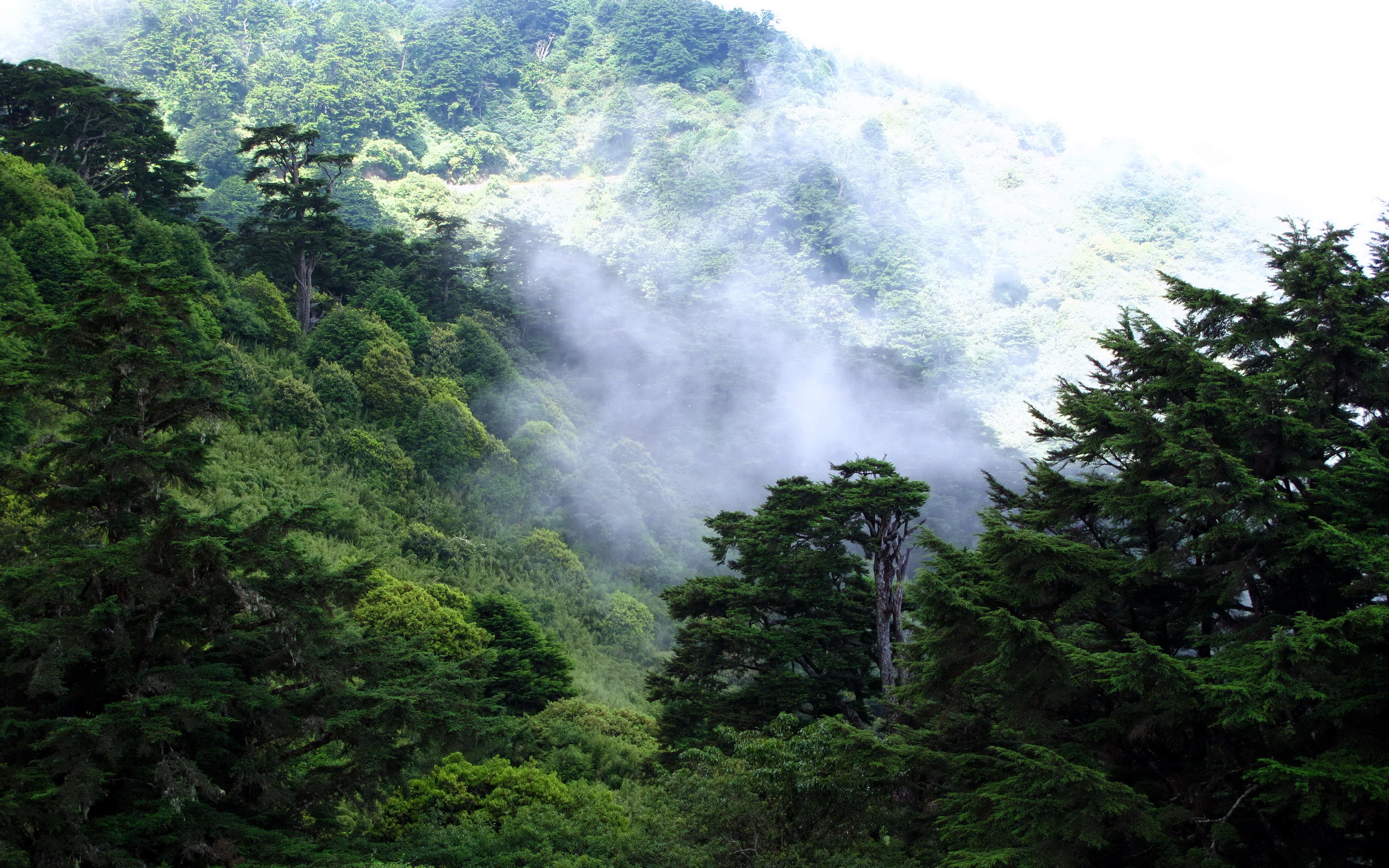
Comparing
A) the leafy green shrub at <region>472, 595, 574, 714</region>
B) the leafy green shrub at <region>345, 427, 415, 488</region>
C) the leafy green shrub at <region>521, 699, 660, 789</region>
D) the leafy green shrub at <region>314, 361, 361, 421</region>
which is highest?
the leafy green shrub at <region>314, 361, 361, 421</region>

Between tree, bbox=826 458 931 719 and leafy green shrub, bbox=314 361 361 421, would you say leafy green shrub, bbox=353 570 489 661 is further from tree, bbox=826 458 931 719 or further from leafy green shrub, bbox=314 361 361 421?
leafy green shrub, bbox=314 361 361 421

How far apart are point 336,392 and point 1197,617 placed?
79.0ft

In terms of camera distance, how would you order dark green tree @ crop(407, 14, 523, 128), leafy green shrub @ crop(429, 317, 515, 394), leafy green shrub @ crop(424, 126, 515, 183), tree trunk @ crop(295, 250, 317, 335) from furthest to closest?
dark green tree @ crop(407, 14, 523, 128) → leafy green shrub @ crop(424, 126, 515, 183) → leafy green shrub @ crop(429, 317, 515, 394) → tree trunk @ crop(295, 250, 317, 335)

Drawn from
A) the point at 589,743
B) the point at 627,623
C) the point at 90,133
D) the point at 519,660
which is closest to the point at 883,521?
the point at 589,743

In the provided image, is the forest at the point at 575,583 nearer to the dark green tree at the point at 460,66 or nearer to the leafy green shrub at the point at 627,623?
the leafy green shrub at the point at 627,623

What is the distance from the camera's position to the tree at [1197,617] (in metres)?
9.09

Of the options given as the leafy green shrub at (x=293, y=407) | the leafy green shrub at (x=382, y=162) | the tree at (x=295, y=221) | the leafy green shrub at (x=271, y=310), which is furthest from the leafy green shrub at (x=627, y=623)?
the leafy green shrub at (x=382, y=162)

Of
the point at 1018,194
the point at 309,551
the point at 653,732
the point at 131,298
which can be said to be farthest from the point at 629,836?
the point at 1018,194

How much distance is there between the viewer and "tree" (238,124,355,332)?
32406 mm

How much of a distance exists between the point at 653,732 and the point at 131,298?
13502 millimetres

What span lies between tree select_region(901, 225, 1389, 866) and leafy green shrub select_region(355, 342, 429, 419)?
2103 cm

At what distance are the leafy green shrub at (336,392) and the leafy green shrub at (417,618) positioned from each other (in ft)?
30.7

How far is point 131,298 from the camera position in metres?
11.3

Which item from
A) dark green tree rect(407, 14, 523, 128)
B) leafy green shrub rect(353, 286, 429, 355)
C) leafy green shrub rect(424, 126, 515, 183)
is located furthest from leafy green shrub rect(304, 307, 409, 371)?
A: dark green tree rect(407, 14, 523, 128)
